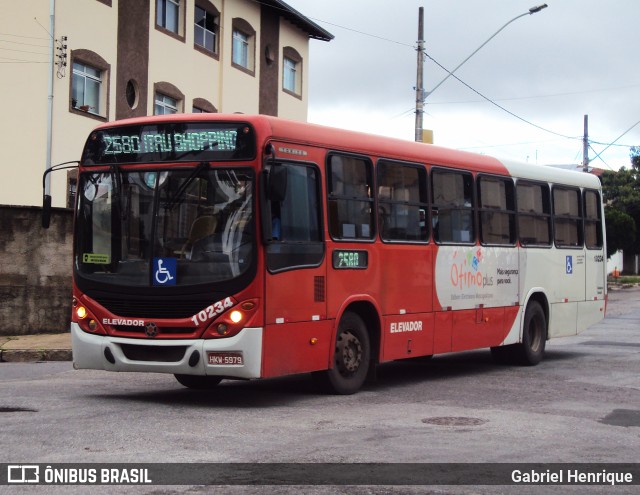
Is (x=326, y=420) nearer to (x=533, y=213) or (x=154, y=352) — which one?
(x=154, y=352)

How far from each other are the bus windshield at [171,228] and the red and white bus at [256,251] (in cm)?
1

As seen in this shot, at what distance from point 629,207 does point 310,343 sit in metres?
61.3

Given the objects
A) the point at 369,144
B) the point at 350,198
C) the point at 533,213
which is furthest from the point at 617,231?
the point at 350,198

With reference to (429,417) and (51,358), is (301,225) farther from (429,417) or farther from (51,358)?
(51,358)

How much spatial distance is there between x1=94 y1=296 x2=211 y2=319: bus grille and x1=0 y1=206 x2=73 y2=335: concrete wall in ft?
30.1

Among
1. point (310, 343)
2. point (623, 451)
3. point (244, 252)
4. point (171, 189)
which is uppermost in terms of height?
point (171, 189)

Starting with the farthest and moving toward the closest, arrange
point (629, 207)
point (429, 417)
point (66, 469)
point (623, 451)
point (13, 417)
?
point (629, 207)
point (429, 417)
point (13, 417)
point (623, 451)
point (66, 469)

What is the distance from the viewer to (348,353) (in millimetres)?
12117

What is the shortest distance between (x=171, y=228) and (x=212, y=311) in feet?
3.25

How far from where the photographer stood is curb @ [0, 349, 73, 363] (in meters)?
17.0

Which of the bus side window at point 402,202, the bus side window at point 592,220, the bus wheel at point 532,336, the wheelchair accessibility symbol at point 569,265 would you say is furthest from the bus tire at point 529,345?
the bus side window at point 402,202

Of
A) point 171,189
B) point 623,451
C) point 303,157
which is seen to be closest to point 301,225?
point 303,157

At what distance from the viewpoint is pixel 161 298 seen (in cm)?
1081

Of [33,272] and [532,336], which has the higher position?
[33,272]
